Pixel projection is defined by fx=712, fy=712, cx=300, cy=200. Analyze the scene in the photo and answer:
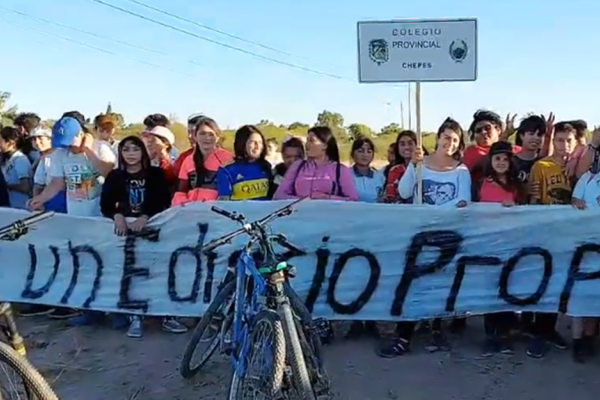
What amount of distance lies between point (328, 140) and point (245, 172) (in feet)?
2.30

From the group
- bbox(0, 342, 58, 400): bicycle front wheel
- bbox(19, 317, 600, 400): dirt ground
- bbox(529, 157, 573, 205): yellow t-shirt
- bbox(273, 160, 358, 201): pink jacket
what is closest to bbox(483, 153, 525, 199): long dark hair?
bbox(529, 157, 573, 205): yellow t-shirt

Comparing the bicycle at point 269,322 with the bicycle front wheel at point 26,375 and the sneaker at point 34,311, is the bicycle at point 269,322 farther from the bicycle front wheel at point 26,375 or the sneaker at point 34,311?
the sneaker at point 34,311

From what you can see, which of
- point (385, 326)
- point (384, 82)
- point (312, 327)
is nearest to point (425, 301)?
point (385, 326)

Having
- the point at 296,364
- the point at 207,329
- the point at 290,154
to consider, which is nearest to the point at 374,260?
the point at 207,329

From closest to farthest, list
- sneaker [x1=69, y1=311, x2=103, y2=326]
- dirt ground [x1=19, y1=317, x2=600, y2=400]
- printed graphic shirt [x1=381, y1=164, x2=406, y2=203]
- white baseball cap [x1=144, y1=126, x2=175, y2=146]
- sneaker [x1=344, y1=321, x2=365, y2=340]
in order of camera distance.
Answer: dirt ground [x1=19, y1=317, x2=600, y2=400]
sneaker [x1=344, y1=321, x2=365, y2=340]
sneaker [x1=69, y1=311, x2=103, y2=326]
printed graphic shirt [x1=381, y1=164, x2=406, y2=203]
white baseball cap [x1=144, y1=126, x2=175, y2=146]

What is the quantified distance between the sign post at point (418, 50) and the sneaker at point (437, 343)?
4.86 feet

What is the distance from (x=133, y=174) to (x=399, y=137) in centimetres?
263

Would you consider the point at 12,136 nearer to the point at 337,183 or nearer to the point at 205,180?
the point at 205,180

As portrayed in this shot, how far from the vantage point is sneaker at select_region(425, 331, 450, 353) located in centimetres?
524

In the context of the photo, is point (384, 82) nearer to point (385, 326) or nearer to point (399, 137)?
point (399, 137)

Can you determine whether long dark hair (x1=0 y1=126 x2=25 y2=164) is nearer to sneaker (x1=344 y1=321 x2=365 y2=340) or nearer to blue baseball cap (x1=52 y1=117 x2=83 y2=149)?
blue baseball cap (x1=52 y1=117 x2=83 y2=149)

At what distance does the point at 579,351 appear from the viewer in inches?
196

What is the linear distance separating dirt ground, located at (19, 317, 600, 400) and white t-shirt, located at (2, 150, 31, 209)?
6.28 ft

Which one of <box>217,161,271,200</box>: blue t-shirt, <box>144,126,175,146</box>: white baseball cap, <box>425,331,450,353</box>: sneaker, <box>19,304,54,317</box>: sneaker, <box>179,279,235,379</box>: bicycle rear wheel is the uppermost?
<box>144,126,175,146</box>: white baseball cap
